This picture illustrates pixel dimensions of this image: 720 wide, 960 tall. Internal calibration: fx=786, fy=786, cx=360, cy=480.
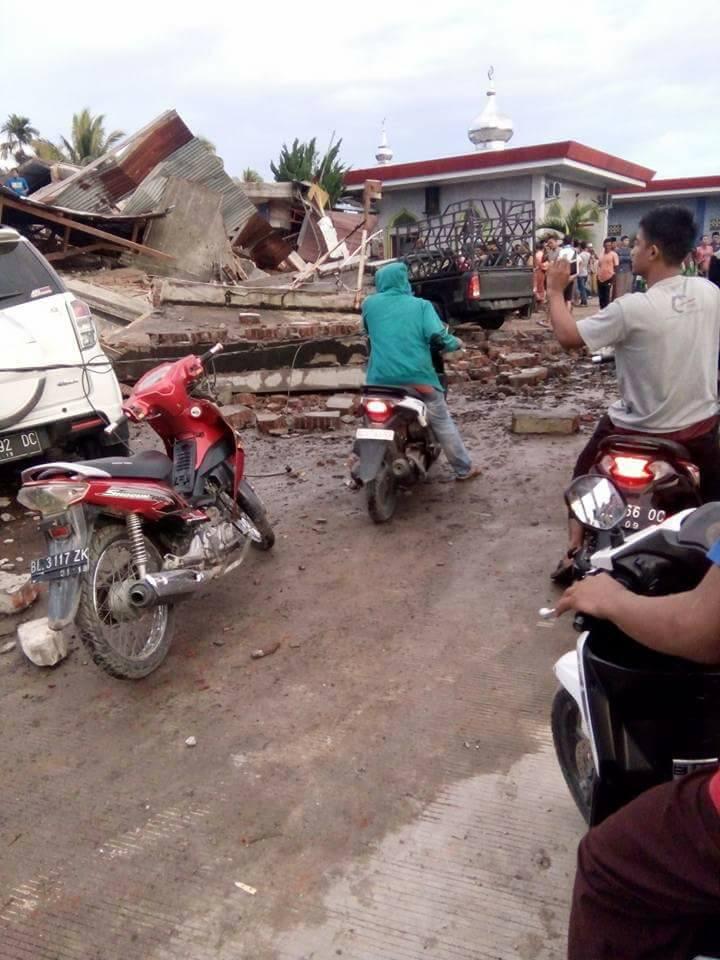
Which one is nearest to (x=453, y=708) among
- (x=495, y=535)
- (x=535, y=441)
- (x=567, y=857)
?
(x=567, y=857)

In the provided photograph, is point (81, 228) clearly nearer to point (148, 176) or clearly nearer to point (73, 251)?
point (73, 251)

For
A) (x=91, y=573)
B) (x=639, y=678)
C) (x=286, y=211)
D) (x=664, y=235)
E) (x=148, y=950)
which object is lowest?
(x=148, y=950)

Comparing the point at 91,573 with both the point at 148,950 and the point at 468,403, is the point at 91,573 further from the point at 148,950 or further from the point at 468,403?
the point at 468,403

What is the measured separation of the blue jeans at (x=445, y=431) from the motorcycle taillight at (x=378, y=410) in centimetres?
41

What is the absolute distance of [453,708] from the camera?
10.3 ft

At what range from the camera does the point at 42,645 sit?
3.61 metres

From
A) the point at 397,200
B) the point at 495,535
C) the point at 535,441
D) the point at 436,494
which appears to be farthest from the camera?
the point at 397,200

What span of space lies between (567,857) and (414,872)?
459mm

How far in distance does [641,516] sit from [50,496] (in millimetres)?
2268

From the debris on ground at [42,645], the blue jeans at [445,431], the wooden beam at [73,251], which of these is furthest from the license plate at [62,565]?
the wooden beam at [73,251]

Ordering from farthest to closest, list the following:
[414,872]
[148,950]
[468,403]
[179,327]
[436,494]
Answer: [179,327]
[468,403]
[436,494]
[414,872]
[148,950]

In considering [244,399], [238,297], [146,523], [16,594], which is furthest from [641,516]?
[238,297]

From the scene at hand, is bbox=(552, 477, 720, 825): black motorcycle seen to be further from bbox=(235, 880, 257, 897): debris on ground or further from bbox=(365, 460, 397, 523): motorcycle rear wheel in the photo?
bbox=(365, 460, 397, 523): motorcycle rear wheel

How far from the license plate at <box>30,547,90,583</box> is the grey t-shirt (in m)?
2.19
